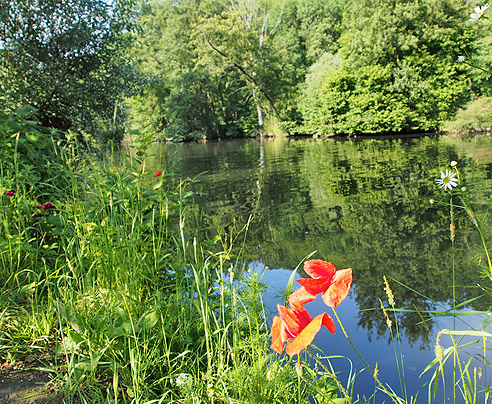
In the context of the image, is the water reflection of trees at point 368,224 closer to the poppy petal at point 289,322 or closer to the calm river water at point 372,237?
the calm river water at point 372,237

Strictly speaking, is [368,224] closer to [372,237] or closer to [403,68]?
[372,237]

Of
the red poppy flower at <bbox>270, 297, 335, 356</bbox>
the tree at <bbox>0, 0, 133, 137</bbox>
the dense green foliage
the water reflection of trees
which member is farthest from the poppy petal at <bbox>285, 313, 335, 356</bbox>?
the dense green foliage

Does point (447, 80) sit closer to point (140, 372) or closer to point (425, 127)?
point (425, 127)

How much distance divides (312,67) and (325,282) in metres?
23.8

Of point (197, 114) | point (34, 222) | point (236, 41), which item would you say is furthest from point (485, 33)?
point (34, 222)

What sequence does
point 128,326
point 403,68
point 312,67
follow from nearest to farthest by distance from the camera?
point 128,326 < point 403,68 < point 312,67

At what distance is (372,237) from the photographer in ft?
12.3

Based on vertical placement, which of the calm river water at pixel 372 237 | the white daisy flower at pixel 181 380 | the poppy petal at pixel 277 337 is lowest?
the calm river water at pixel 372 237

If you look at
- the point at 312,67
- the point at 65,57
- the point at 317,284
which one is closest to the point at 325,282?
the point at 317,284

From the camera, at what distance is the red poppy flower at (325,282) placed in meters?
0.76

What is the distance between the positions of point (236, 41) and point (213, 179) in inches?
660

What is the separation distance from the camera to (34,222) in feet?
7.56

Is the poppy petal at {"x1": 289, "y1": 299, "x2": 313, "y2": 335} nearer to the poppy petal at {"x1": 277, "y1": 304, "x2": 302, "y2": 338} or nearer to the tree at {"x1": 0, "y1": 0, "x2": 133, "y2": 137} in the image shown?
the poppy petal at {"x1": 277, "y1": 304, "x2": 302, "y2": 338}

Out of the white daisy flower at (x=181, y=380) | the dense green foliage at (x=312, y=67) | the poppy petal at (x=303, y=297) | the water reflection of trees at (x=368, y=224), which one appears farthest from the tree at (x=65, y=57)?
the poppy petal at (x=303, y=297)
